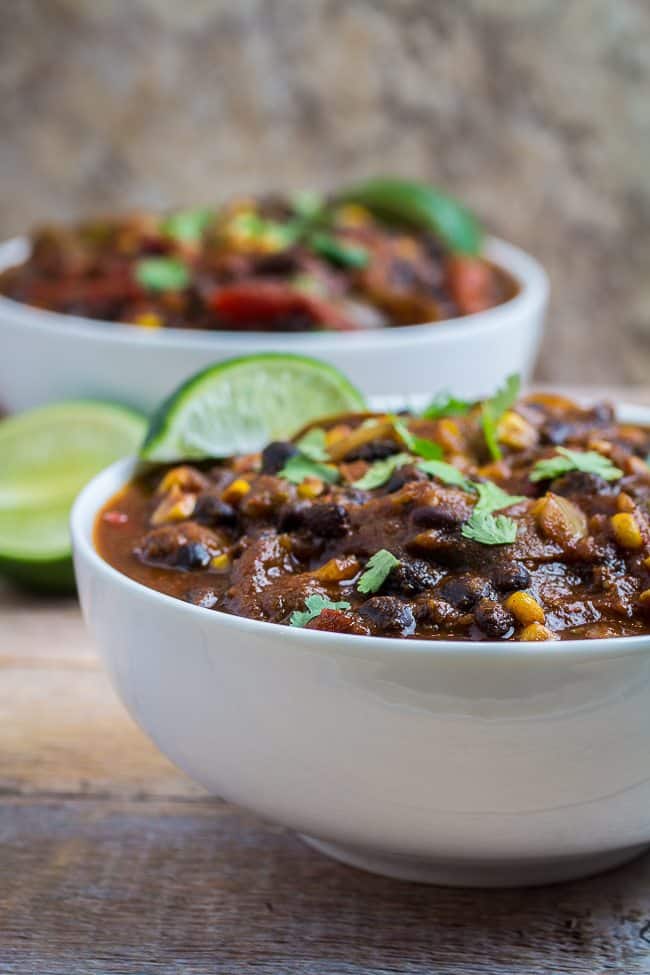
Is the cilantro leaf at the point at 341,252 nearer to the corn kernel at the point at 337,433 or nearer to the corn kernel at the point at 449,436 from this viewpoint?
the corn kernel at the point at 337,433

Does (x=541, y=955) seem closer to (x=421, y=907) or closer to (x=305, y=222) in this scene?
(x=421, y=907)

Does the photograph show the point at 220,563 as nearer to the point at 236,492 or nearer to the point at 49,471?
the point at 236,492

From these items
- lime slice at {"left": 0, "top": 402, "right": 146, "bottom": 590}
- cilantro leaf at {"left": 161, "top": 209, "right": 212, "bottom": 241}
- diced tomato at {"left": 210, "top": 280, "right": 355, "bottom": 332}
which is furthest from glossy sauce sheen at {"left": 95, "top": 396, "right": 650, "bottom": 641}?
cilantro leaf at {"left": 161, "top": 209, "right": 212, "bottom": 241}

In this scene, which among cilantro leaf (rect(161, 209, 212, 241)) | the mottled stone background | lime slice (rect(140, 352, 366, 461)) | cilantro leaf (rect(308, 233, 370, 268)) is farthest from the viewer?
the mottled stone background

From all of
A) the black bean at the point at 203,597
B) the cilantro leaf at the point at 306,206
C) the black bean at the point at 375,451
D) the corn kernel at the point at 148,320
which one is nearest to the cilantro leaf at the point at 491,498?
the black bean at the point at 375,451

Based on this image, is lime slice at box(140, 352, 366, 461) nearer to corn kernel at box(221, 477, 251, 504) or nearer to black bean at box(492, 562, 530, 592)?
corn kernel at box(221, 477, 251, 504)

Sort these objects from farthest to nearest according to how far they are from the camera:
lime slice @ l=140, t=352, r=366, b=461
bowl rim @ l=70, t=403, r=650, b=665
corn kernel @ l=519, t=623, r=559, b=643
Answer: lime slice @ l=140, t=352, r=366, b=461, corn kernel @ l=519, t=623, r=559, b=643, bowl rim @ l=70, t=403, r=650, b=665

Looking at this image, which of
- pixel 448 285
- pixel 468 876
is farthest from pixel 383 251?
pixel 468 876
